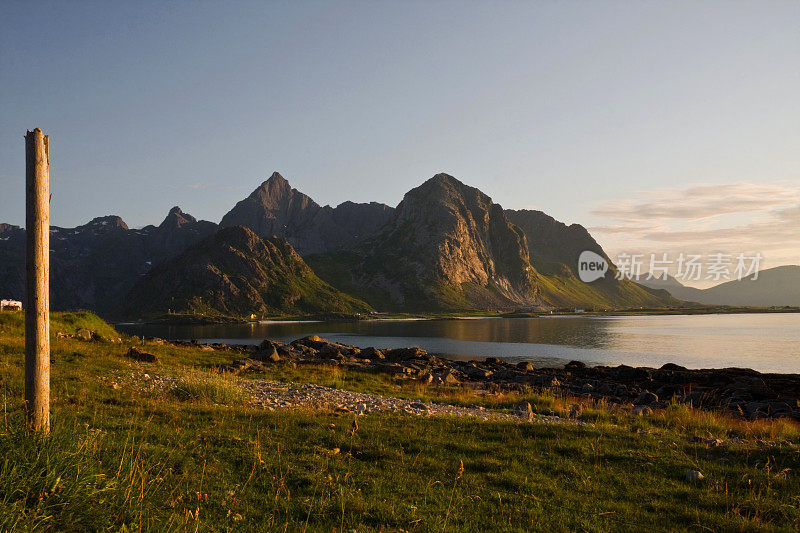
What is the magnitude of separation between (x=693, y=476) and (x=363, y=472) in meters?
8.50

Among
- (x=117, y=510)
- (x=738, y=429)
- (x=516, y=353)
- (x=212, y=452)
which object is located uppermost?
(x=117, y=510)

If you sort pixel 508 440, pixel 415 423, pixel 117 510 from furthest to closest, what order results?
pixel 415 423, pixel 508 440, pixel 117 510

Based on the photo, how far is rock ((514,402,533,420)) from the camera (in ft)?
65.5

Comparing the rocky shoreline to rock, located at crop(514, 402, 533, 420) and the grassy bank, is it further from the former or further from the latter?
the grassy bank

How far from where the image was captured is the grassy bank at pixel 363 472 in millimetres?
7461

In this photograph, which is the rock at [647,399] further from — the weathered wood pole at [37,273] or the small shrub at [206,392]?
the weathered wood pole at [37,273]

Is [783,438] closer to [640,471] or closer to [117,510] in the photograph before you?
[640,471]

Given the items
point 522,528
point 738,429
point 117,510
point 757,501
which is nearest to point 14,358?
point 117,510

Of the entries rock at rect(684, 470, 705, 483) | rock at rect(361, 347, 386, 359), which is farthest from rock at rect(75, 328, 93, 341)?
rock at rect(684, 470, 705, 483)

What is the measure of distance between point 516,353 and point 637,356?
19.2 metres

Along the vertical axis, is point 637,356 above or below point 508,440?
below

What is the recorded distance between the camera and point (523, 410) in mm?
21562

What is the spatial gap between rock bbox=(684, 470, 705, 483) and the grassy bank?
0.26m

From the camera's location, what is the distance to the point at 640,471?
12.4 metres
